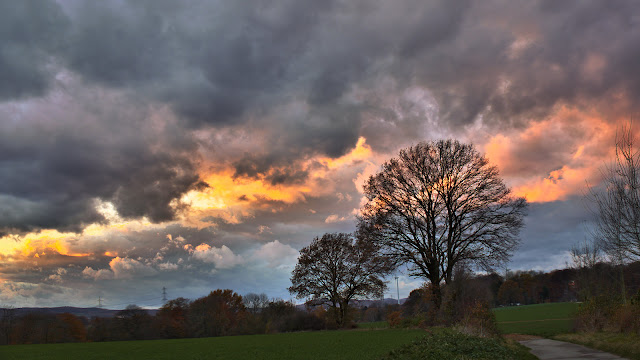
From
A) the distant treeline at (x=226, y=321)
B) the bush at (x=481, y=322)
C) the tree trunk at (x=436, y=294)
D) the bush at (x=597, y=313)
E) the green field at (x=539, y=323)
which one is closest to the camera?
the bush at (x=481, y=322)

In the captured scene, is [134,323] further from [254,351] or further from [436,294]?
[436,294]

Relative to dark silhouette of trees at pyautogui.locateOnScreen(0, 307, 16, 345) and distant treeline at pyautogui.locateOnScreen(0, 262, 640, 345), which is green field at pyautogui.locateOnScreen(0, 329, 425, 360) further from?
dark silhouette of trees at pyautogui.locateOnScreen(0, 307, 16, 345)

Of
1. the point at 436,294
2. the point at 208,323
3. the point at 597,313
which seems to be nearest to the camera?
the point at 597,313

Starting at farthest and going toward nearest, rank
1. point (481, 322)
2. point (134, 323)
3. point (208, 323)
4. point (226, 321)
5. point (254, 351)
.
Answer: point (226, 321) < point (208, 323) < point (134, 323) < point (481, 322) < point (254, 351)

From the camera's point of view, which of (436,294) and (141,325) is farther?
(141,325)

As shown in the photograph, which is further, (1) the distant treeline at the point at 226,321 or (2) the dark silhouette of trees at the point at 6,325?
(2) the dark silhouette of trees at the point at 6,325

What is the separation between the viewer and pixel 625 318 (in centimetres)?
2330

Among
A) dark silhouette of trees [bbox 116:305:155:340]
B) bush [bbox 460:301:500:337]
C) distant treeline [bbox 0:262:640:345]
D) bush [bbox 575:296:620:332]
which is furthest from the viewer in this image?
dark silhouette of trees [bbox 116:305:155:340]

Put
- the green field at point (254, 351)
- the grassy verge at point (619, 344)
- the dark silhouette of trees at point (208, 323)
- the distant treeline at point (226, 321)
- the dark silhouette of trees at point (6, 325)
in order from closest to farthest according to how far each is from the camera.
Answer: the grassy verge at point (619, 344), the green field at point (254, 351), the distant treeline at point (226, 321), the dark silhouette of trees at point (6, 325), the dark silhouette of trees at point (208, 323)

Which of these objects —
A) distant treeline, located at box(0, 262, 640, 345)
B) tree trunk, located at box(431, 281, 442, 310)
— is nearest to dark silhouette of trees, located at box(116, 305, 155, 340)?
distant treeline, located at box(0, 262, 640, 345)

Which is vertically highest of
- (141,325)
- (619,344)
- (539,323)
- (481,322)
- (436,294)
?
(436,294)

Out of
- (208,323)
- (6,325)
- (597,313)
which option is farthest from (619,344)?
(6,325)

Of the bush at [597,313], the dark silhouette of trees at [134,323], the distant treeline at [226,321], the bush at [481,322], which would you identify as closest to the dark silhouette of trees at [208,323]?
the distant treeline at [226,321]

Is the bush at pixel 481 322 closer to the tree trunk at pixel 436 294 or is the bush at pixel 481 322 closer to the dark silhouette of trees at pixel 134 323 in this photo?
the tree trunk at pixel 436 294
